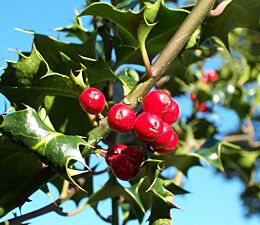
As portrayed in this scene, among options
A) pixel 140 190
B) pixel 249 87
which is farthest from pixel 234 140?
pixel 140 190

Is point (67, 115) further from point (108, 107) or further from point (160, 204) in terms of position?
point (160, 204)

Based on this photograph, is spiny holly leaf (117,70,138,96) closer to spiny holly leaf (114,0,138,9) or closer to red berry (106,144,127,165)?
red berry (106,144,127,165)

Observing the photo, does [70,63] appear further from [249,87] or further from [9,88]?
[249,87]

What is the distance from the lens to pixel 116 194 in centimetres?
150

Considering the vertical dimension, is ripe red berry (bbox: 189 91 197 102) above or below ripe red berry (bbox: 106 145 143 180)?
below

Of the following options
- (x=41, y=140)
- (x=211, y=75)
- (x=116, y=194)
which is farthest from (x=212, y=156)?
(x=211, y=75)

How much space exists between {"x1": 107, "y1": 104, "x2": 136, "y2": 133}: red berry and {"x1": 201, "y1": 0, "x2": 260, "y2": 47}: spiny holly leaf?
452 millimetres

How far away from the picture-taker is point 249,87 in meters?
2.72

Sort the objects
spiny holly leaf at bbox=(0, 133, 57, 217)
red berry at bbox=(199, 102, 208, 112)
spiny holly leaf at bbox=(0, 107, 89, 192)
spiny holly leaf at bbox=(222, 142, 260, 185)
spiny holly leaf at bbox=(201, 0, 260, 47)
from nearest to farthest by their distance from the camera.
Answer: spiny holly leaf at bbox=(0, 107, 89, 192) → spiny holly leaf at bbox=(0, 133, 57, 217) → spiny holly leaf at bbox=(201, 0, 260, 47) → spiny holly leaf at bbox=(222, 142, 260, 185) → red berry at bbox=(199, 102, 208, 112)

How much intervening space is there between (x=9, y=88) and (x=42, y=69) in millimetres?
82

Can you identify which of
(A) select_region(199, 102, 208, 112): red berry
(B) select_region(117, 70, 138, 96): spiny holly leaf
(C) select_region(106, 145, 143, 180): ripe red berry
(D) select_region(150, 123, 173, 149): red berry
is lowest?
(A) select_region(199, 102, 208, 112): red berry

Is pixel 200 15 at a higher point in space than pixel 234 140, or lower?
higher

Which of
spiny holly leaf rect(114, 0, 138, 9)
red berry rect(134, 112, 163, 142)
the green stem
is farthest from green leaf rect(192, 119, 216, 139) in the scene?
red berry rect(134, 112, 163, 142)

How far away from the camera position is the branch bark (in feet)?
3.31
